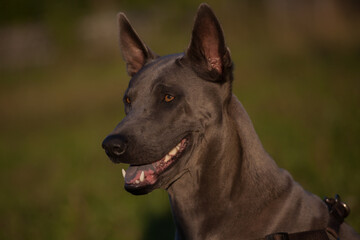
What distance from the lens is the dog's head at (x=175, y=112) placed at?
2912 mm

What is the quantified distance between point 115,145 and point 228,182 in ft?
2.74

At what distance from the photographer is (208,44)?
10.1 ft

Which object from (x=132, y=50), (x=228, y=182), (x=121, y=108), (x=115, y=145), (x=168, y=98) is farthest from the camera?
(x=121, y=108)

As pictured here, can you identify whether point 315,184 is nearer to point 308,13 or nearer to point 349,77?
point 349,77

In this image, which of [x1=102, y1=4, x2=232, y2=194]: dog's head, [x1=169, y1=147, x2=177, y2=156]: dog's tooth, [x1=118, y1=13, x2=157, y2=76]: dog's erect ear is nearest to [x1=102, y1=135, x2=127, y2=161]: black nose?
[x1=102, y1=4, x2=232, y2=194]: dog's head

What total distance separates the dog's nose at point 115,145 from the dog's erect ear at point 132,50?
1094 millimetres

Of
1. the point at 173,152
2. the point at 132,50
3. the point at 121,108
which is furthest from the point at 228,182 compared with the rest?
the point at 121,108

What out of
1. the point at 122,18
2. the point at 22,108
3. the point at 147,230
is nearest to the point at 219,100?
the point at 122,18

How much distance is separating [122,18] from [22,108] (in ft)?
48.9

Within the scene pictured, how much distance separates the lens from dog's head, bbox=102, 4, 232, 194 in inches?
115

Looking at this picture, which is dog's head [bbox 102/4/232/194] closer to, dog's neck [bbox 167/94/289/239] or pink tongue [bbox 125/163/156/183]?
pink tongue [bbox 125/163/156/183]

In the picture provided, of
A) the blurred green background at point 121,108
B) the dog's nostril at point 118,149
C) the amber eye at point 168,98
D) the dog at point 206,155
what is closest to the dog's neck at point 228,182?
the dog at point 206,155

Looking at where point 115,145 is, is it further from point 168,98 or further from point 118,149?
point 168,98

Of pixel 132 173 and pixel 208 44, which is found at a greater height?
pixel 208 44
